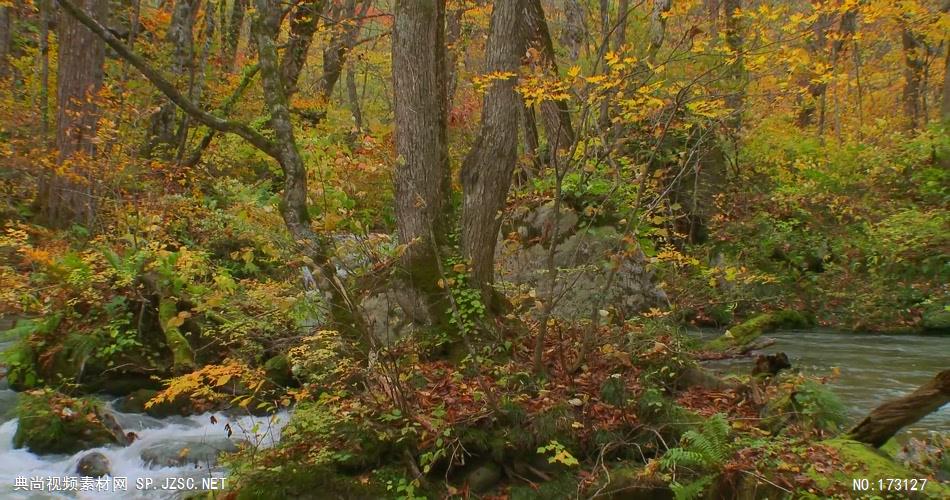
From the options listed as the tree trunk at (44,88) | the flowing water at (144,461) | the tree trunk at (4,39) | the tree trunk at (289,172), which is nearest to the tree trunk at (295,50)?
the tree trunk at (44,88)

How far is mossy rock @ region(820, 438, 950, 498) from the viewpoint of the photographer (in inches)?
146

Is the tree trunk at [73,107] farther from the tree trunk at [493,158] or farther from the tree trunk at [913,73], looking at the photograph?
the tree trunk at [913,73]

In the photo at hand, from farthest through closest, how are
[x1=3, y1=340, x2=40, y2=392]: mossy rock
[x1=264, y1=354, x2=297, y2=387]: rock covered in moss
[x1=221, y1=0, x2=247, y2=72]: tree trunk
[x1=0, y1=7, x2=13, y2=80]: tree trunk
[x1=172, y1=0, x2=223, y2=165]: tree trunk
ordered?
[x1=0, y1=7, x2=13, y2=80]: tree trunk < [x1=221, y1=0, x2=247, y2=72]: tree trunk < [x1=172, y1=0, x2=223, y2=165]: tree trunk < [x1=264, y1=354, x2=297, y2=387]: rock covered in moss < [x1=3, y1=340, x2=40, y2=392]: mossy rock

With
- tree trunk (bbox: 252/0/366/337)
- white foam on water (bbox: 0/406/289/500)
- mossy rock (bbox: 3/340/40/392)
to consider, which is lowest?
white foam on water (bbox: 0/406/289/500)

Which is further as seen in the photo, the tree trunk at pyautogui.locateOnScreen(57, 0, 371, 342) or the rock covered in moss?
the rock covered in moss

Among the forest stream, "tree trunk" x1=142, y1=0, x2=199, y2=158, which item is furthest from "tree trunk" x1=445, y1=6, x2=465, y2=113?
the forest stream

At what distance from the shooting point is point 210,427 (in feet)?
21.6

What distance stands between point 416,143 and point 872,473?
15.0 feet

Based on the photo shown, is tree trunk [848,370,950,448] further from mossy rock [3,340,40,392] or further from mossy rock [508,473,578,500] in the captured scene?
mossy rock [3,340,40,392]

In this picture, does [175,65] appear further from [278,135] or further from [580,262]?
[580,262]

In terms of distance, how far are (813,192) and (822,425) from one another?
30.6ft

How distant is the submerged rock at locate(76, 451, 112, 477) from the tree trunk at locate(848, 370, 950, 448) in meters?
6.31

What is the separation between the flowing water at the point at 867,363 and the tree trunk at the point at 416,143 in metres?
3.46

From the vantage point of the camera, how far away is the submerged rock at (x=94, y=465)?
5.62 meters
